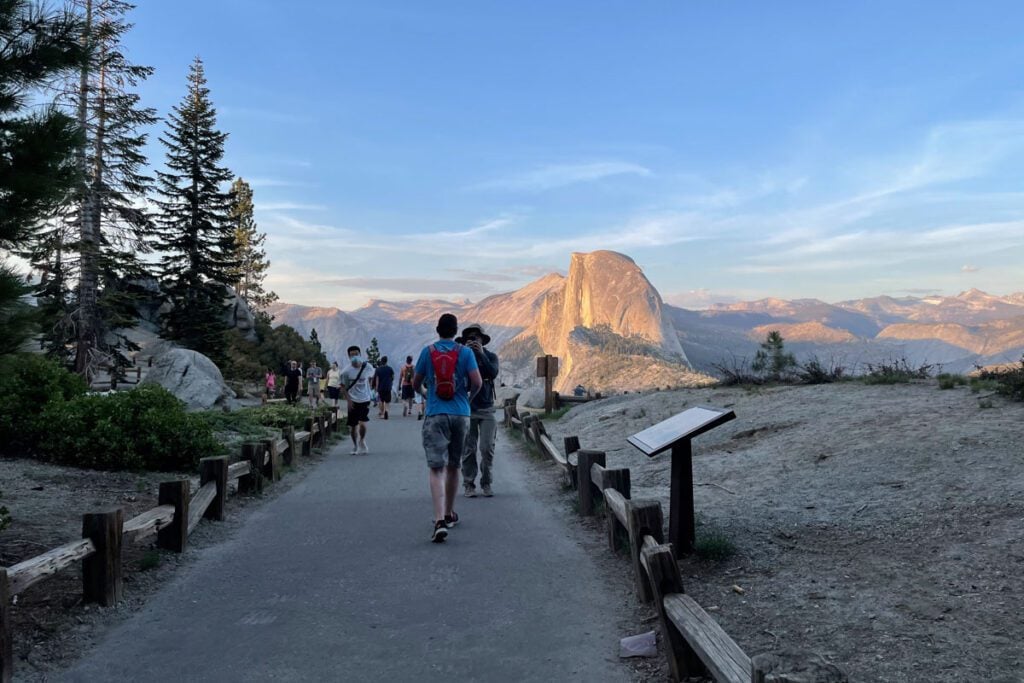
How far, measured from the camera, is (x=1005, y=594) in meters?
4.81

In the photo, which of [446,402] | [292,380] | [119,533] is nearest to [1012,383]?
[446,402]

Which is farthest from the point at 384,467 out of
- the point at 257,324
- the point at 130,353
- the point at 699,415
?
the point at 257,324

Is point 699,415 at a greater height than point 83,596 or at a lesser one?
greater

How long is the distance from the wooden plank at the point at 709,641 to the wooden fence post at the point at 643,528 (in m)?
0.97

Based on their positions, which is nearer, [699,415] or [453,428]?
[699,415]

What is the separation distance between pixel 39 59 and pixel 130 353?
4217 cm

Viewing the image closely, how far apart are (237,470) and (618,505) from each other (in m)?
5.11

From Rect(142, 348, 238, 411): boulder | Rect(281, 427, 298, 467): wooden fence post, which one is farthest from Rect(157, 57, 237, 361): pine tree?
Rect(281, 427, 298, 467): wooden fence post

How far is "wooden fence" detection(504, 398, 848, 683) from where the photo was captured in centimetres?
278

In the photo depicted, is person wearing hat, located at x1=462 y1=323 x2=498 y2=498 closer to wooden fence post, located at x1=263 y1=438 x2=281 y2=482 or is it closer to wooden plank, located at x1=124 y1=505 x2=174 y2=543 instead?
wooden fence post, located at x1=263 y1=438 x2=281 y2=482

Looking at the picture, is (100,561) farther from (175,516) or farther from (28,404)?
(28,404)

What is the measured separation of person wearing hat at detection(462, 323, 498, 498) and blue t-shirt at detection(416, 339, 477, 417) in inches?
56.0

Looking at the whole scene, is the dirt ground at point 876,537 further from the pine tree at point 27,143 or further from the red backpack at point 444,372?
the pine tree at point 27,143

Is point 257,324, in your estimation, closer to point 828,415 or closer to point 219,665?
point 828,415
